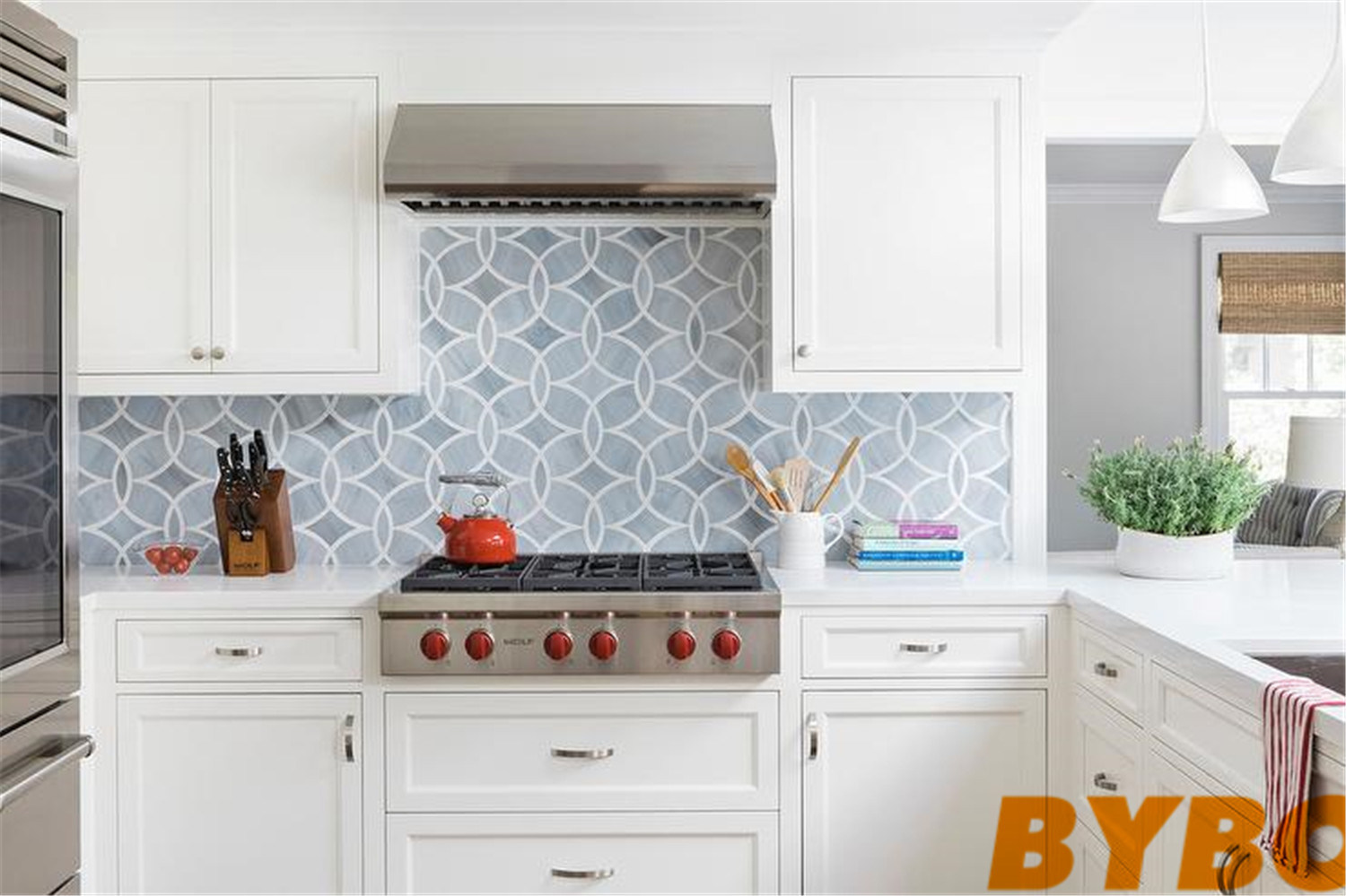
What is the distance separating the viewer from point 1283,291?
5.09m

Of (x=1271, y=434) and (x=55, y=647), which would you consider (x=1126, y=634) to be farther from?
(x=1271, y=434)

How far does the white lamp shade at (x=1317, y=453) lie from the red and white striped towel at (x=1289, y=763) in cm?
260

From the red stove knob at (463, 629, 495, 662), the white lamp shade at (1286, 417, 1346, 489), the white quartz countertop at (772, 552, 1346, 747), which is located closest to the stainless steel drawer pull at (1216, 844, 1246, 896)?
the white quartz countertop at (772, 552, 1346, 747)

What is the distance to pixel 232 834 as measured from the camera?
2.77m

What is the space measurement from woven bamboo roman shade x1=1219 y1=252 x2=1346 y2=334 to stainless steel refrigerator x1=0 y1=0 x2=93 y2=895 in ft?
14.9

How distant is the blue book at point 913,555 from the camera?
121 inches

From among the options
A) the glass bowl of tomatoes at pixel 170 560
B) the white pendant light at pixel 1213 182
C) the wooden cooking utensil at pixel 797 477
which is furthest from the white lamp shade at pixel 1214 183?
the glass bowl of tomatoes at pixel 170 560

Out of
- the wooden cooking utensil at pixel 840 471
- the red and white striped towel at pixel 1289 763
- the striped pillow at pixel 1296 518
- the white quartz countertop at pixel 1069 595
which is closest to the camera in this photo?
the red and white striped towel at pixel 1289 763

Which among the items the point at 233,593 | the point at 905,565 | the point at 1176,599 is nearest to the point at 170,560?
the point at 233,593

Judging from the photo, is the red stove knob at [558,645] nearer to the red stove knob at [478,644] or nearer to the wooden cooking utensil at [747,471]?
the red stove knob at [478,644]

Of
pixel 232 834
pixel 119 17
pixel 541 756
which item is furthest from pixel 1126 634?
pixel 119 17

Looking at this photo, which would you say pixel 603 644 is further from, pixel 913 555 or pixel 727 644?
pixel 913 555

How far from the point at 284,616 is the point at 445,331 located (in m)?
0.91

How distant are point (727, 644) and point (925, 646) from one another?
0.45m
